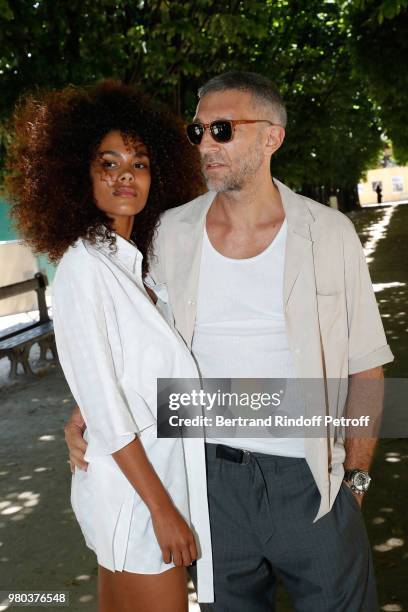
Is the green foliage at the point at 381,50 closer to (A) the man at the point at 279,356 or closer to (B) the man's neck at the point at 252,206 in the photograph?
(B) the man's neck at the point at 252,206

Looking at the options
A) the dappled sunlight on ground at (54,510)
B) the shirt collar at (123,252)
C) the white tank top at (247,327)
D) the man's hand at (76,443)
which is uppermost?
the shirt collar at (123,252)

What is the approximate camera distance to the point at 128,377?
7.40 feet

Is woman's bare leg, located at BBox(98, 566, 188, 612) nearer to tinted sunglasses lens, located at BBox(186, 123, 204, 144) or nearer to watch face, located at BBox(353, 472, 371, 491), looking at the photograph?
watch face, located at BBox(353, 472, 371, 491)

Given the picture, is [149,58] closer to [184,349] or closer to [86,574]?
[86,574]

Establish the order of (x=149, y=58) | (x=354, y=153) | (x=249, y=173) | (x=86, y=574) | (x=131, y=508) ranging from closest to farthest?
(x=131, y=508) < (x=249, y=173) < (x=86, y=574) < (x=149, y=58) < (x=354, y=153)

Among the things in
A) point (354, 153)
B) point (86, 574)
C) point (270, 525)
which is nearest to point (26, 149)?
point (270, 525)

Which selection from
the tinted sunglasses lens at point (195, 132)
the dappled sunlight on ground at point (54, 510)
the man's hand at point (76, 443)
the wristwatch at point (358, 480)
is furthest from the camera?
the dappled sunlight on ground at point (54, 510)

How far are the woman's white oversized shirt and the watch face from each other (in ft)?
2.03

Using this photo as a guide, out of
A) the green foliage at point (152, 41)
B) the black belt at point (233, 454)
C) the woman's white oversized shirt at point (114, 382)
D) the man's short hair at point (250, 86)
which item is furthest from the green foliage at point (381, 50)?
the woman's white oversized shirt at point (114, 382)

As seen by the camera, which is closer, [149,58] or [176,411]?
[176,411]

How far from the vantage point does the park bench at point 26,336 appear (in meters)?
10.2

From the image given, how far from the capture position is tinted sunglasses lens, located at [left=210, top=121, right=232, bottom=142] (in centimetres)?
271

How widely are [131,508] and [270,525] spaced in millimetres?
486

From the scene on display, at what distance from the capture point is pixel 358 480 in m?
2.64
